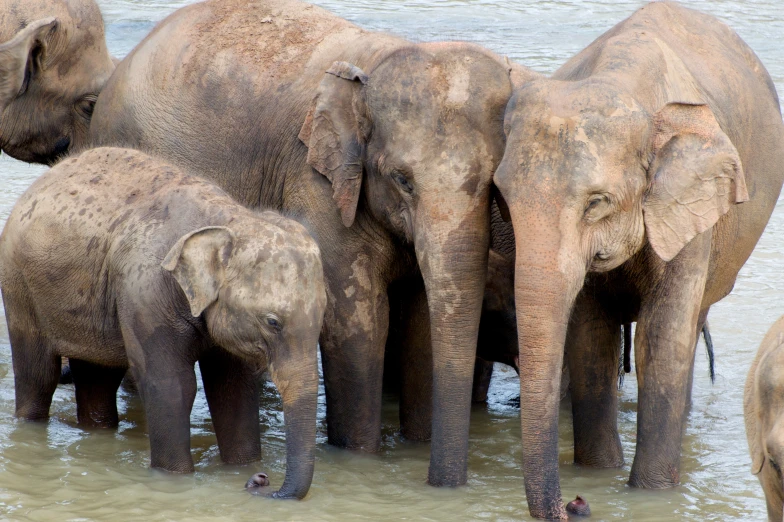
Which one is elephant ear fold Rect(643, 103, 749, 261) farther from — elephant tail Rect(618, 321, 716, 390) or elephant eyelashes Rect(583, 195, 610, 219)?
elephant tail Rect(618, 321, 716, 390)

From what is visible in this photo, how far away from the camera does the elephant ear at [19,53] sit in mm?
5910

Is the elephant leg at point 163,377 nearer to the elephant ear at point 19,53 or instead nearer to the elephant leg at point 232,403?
the elephant leg at point 232,403

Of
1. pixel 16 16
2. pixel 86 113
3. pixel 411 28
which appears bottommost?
pixel 411 28

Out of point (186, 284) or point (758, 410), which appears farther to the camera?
point (186, 284)

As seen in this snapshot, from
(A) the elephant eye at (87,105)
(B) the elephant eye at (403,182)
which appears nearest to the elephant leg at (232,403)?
(B) the elephant eye at (403,182)

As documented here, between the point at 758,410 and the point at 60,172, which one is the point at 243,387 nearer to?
the point at 60,172

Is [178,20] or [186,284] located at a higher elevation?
[178,20]

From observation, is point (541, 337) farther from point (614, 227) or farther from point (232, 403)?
point (232, 403)

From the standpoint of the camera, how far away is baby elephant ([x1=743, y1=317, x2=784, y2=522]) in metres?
3.05

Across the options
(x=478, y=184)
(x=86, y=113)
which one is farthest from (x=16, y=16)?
(x=478, y=184)

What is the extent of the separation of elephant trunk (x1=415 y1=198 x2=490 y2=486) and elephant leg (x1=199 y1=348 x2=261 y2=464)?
0.69 metres

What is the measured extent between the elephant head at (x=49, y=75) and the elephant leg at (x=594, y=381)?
260cm

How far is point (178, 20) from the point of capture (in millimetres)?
5707

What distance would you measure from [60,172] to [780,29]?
10.2 m
